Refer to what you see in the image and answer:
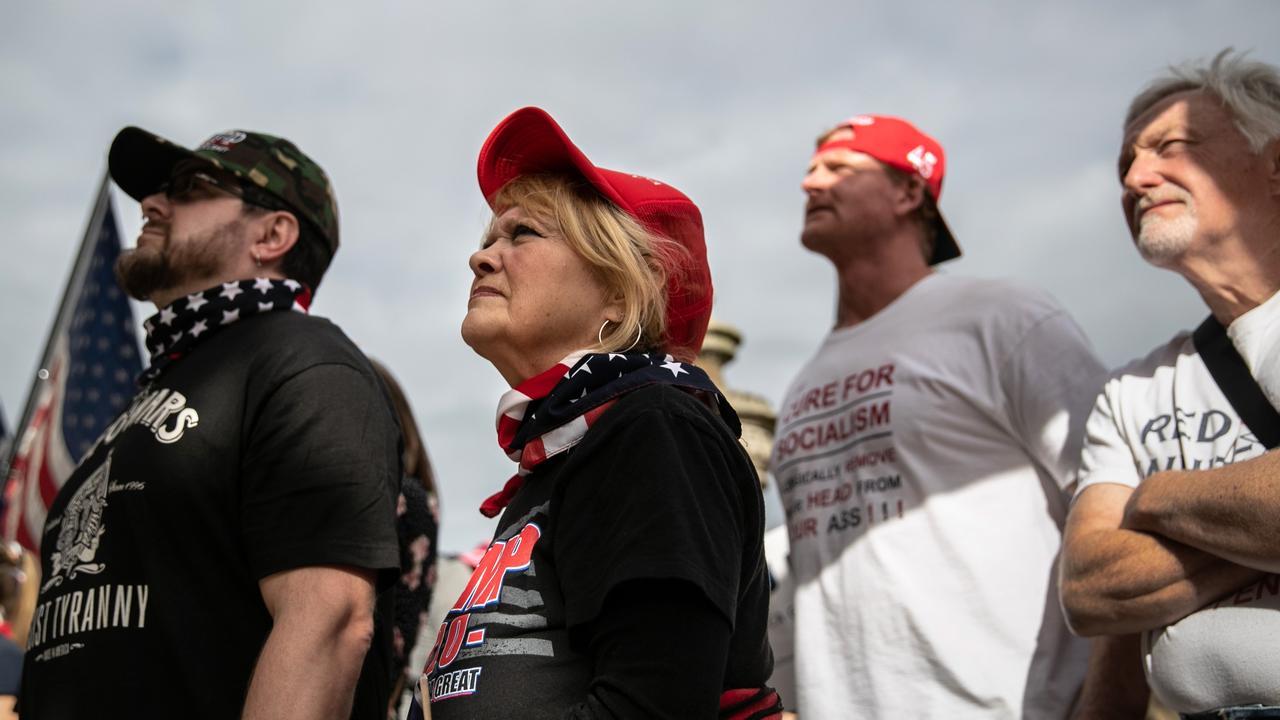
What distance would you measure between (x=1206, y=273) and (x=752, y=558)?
155 cm

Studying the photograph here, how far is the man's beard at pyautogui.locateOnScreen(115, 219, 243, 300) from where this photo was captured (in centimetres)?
305

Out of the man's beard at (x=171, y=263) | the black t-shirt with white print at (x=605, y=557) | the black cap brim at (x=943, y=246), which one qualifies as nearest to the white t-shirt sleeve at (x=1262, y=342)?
the black t-shirt with white print at (x=605, y=557)

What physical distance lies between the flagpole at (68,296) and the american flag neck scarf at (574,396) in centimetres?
599

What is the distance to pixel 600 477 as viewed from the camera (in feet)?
5.94

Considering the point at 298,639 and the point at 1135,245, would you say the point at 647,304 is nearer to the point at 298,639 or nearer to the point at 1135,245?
the point at 298,639

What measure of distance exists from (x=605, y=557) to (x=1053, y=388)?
2.00 m

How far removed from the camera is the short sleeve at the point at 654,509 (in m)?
1.67

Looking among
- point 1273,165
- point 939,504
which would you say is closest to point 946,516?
point 939,504

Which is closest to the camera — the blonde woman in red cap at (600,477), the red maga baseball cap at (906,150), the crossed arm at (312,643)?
the blonde woman in red cap at (600,477)

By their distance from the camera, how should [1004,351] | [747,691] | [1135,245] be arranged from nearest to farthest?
[747,691] < [1135,245] < [1004,351]

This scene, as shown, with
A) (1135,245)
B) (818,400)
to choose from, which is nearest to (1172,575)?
(1135,245)

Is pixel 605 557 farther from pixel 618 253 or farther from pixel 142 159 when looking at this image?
pixel 142 159

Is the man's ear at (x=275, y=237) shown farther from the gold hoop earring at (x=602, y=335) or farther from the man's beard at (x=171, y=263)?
the gold hoop earring at (x=602, y=335)

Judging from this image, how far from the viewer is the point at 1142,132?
319 cm
